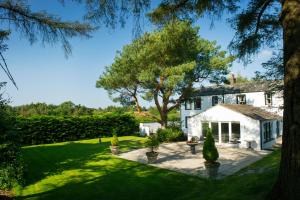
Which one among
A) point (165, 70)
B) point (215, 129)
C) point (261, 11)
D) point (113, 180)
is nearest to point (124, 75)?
point (165, 70)

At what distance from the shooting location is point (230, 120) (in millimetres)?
26844

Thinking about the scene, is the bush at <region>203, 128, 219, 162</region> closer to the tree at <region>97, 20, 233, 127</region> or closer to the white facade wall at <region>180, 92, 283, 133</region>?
the tree at <region>97, 20, 233, 127</region>

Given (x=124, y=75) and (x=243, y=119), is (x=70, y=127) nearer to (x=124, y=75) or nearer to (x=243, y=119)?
(x=124, y=75)

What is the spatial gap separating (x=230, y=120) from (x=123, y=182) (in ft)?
51.0

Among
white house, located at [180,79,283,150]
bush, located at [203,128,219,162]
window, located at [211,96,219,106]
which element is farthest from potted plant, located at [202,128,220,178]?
window, located at [211,96,219,106]

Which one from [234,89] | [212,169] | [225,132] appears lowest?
[212,169]

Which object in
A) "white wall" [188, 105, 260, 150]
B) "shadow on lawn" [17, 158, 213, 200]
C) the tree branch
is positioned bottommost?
"shadow on lawn" [17, 158, 213, 200]

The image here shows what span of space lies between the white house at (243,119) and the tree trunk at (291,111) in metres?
15.5

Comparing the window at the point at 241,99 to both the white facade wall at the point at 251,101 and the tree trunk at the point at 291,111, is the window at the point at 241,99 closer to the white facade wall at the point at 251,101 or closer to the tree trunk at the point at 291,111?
the white facade wall at the point at 251,101

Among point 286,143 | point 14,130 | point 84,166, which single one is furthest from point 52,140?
point 286,143

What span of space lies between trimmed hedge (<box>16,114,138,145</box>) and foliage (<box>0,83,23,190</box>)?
15.4 meters

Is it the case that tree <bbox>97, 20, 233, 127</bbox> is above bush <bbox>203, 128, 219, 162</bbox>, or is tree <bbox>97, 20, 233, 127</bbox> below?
above

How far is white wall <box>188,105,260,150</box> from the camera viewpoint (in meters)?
25.0

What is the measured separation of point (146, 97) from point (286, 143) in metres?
27.1
